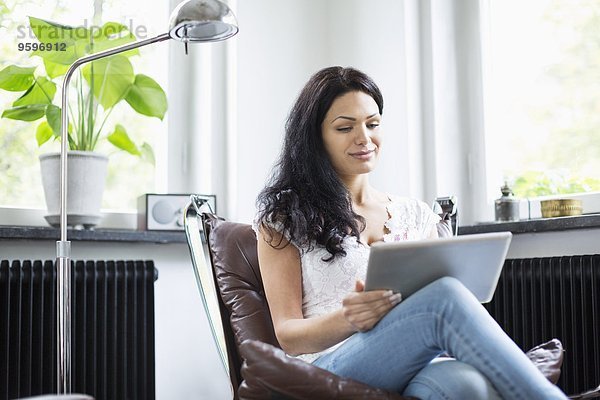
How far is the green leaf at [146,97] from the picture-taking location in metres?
2.64

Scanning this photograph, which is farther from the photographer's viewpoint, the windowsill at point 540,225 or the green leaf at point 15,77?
the green leaf at point 15,77

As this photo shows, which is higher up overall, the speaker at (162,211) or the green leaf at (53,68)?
the green leaf at (53,68)

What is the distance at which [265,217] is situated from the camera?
1.82m

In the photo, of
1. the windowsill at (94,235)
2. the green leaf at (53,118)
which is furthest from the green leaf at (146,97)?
the windowsill at (94,235)

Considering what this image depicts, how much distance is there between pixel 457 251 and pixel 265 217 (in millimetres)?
526

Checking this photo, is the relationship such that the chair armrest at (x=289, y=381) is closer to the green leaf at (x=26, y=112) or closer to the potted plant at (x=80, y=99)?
the potted plant at (x=80, y=99)

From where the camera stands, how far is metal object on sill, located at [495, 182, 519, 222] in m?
2.51

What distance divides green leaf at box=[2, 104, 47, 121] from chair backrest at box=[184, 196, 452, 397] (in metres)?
0.76

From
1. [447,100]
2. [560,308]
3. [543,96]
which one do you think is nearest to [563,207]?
[560,308]

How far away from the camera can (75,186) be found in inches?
96.4

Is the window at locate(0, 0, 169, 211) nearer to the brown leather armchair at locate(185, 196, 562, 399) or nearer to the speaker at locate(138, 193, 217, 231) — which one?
the speaker at locate(138, 193, 217, 231)

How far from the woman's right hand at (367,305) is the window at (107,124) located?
1432 millimetres

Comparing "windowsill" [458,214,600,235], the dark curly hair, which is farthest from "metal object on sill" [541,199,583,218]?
the dark curly hair

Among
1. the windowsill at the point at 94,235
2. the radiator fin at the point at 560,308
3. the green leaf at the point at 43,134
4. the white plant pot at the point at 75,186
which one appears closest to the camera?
the radiator fin at the point at 560,308
